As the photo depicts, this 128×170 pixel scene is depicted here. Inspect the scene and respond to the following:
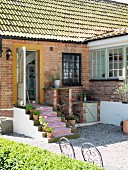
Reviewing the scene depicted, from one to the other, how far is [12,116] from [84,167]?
27.0 feet

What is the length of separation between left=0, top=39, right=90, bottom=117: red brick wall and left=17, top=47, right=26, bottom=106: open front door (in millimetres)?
340

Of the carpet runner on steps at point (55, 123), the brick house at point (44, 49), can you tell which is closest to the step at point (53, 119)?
the carpet runner on steps at point (55, 123)

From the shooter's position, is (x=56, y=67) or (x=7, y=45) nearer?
(x=7, y=45)

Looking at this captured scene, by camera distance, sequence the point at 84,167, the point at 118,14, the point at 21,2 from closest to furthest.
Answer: the point at 84,167 < the point at 21,2 < the point at 118,14

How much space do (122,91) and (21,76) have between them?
458cm

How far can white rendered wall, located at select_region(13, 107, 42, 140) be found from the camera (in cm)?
1104

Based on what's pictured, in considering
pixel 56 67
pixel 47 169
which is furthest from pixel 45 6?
pixel 47 169

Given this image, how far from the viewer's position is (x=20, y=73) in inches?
496

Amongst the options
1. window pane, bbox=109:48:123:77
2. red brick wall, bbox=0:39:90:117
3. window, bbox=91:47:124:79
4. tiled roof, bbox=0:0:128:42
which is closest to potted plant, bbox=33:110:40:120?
red brick wall, bbox=0:39:90:117

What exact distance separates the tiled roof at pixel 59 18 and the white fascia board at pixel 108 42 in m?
0.68

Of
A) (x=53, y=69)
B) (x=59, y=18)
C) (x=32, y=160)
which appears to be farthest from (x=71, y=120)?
(x=32, y=160)

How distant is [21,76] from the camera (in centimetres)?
1247

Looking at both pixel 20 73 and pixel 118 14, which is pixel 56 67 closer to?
pixel 20 73

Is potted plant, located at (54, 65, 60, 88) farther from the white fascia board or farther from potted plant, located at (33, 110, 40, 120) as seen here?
potted plant, located at (33, 110, 40, 120)
